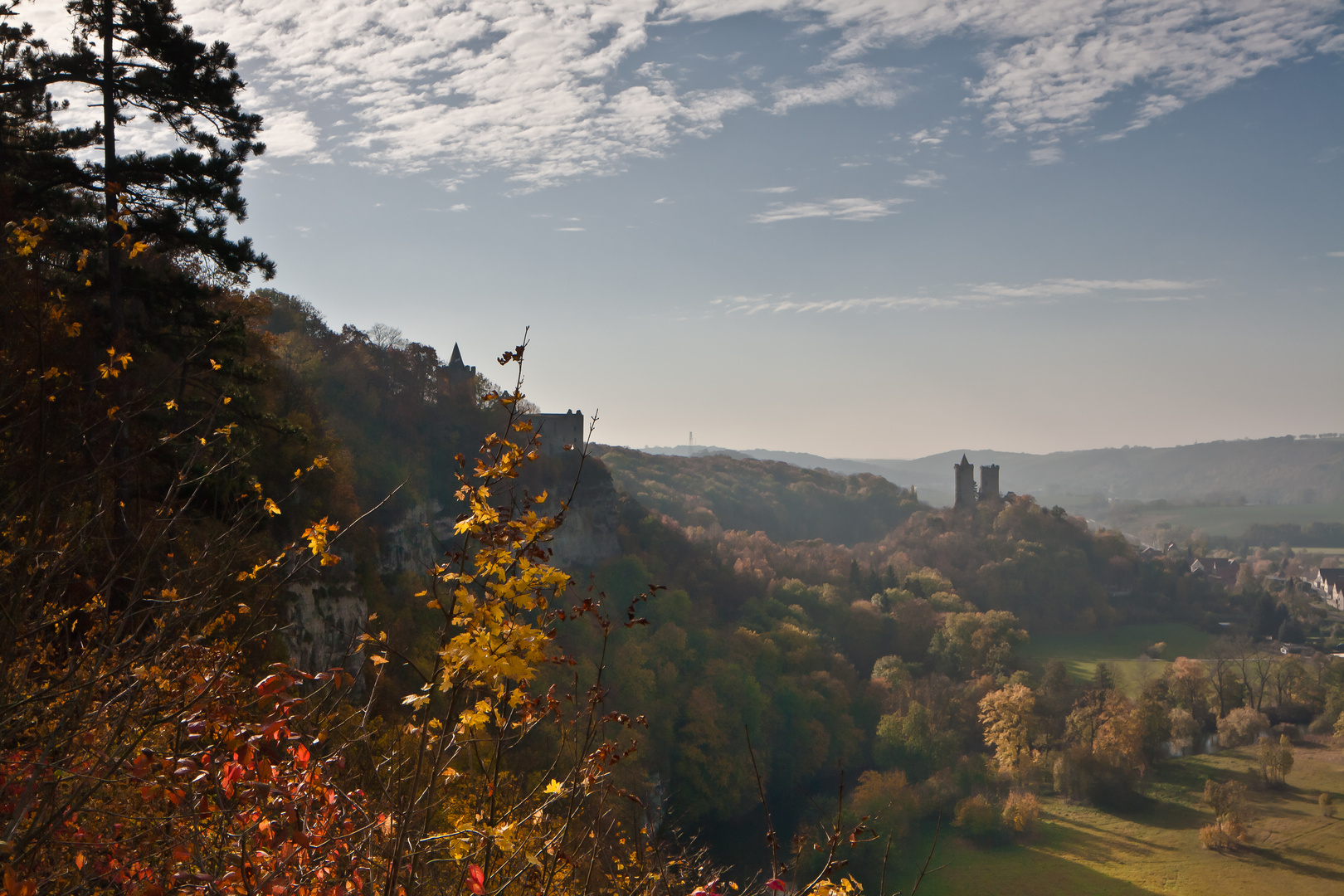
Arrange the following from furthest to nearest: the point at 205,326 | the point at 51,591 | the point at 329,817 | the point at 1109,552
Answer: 1. the point at 1109,552
2. the point at 205,326
3. the point at 51,591
4. the point at 329,817

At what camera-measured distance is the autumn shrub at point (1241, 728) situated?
4578cm

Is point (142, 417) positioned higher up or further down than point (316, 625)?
higher up

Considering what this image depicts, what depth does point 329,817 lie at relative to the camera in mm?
4277

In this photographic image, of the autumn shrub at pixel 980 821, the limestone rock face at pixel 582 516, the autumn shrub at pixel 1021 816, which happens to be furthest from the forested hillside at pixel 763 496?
the autumn shrub at pixel 1021 816

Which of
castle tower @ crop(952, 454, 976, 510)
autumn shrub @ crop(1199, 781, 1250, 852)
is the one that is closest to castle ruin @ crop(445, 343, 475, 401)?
autumn shrub @ crop(1199, 781, 1250, 852)

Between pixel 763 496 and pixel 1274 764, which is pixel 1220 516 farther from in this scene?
pixel 1274 764

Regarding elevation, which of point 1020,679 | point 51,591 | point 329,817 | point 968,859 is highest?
point 51,591

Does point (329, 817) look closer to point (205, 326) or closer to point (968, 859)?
point (205, 326)

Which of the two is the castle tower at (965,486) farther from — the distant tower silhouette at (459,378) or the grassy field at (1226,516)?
the grassy field at (1226,516)

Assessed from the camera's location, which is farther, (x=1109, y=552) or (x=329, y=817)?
(x=1109, y=552)

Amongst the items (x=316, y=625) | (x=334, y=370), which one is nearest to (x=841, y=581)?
(x=334, y=370)

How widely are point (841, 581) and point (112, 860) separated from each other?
67.2m

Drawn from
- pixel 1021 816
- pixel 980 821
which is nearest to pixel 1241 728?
pixel 1021 816

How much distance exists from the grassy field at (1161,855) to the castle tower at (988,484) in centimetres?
6195
